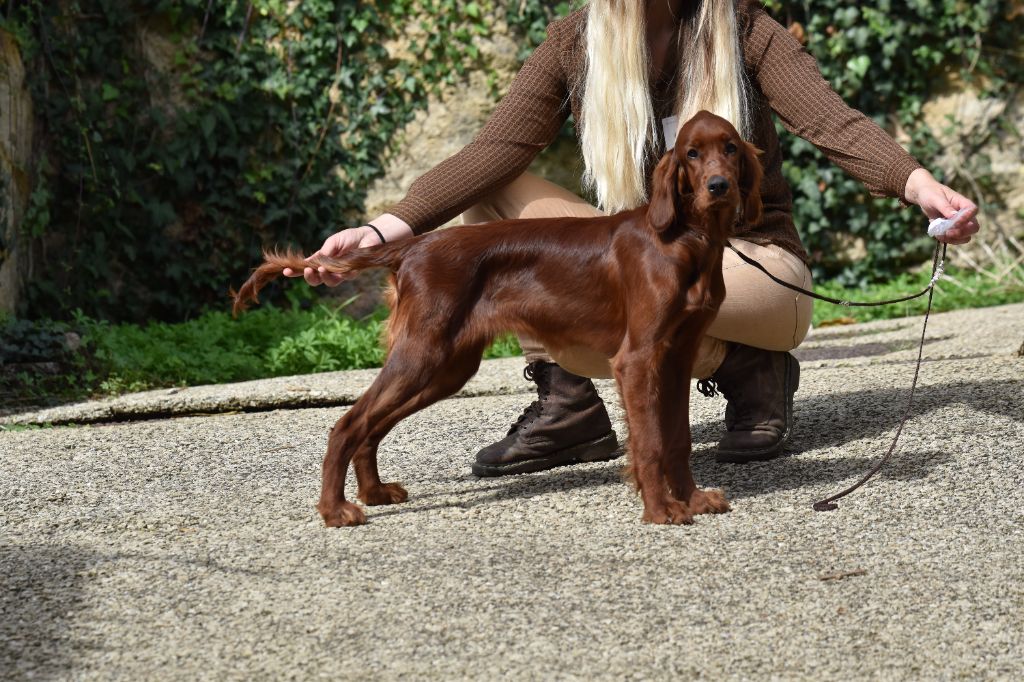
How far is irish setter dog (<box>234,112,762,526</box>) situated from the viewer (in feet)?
9.91

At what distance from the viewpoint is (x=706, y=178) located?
288 centimetres

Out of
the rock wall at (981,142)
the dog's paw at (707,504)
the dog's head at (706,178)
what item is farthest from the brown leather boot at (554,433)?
the rock wall at (981,142)

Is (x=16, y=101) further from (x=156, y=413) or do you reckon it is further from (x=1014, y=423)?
(x=1014, y=423)

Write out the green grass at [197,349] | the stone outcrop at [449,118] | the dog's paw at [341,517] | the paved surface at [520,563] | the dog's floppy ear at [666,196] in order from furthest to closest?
the stone outcrop at [449,118]
the green grass at [197,349]
the dog's paw at [341,517]
the dog's floppy ear at [666,196]
the paved surface at [520,563]

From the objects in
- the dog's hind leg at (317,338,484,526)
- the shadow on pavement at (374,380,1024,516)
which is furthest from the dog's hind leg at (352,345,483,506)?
the shadow on pavement at (374,380,1024,516)

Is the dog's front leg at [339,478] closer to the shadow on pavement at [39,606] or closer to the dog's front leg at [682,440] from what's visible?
the shadow on pavement at [39,606]

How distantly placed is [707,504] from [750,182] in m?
0.82

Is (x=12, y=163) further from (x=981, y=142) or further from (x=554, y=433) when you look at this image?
(x=981, y=142)

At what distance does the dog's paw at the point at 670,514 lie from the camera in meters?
3.04

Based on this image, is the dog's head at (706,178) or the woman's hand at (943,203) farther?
the woman's hand at (943,203)

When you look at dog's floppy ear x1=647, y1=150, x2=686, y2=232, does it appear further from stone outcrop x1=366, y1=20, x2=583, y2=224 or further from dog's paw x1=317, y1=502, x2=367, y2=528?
stone outcrop x1=366, y1=20, x2=583, y2=224

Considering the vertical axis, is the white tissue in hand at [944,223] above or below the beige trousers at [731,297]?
above

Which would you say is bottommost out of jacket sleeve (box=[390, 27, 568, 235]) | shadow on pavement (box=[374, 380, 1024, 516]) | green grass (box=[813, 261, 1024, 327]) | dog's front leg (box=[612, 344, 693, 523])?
green grass (box=[813, 261, 1024, 327])

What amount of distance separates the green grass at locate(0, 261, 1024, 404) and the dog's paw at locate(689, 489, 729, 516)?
2.14 metres
